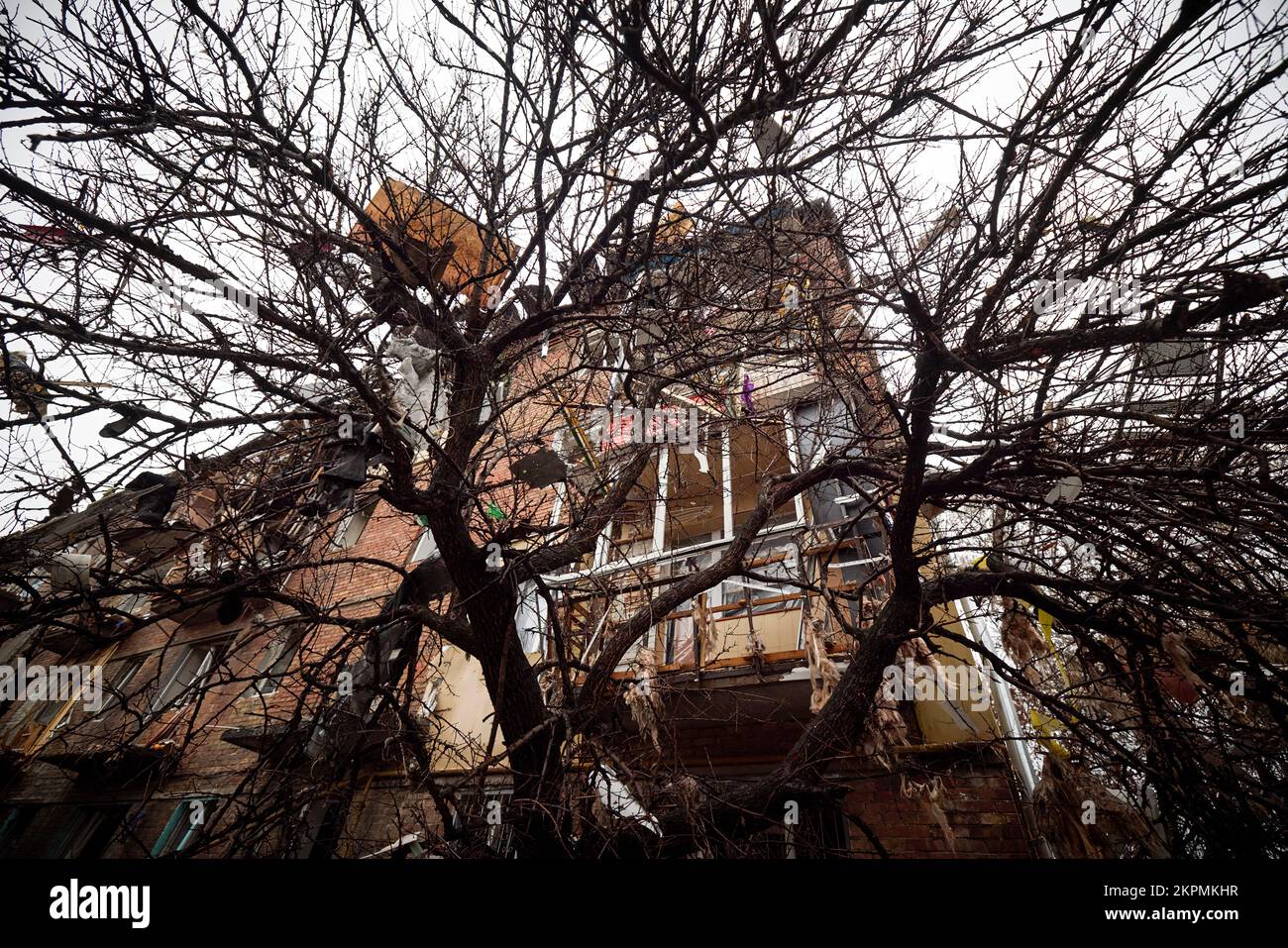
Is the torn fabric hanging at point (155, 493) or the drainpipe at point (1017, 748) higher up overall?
the torn fabric hanging at point (155, 493)

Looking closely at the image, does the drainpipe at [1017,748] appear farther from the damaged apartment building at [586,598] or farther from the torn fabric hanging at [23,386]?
the torn fabric hanging at [23,386]

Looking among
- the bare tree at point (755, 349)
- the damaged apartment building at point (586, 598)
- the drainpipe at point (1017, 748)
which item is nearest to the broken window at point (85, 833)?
the damaged apartment building at point (586, 598)

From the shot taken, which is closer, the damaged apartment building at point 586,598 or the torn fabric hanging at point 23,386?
the torn fabric hanging at point 23,386

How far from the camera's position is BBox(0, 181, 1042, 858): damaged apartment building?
306cm

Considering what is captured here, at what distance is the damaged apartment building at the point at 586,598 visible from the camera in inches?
120

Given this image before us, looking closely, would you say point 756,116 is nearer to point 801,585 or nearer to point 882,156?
point 882,156

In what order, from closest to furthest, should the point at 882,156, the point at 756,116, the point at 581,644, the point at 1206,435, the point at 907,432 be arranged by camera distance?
1. the point at 1206,435
2. the point at 907,432
3. the point at 756,116
4. the point at 882,156
5. the point at 581,644

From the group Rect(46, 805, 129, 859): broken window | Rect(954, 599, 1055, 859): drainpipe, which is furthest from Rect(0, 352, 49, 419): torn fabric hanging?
Rect(46, 805, 129, 859): broken window

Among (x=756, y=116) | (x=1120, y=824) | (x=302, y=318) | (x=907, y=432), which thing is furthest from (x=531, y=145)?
(x=1120, y=824)

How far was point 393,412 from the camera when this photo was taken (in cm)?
362

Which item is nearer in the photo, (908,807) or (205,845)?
(205,845)

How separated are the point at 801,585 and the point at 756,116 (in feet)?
9.47

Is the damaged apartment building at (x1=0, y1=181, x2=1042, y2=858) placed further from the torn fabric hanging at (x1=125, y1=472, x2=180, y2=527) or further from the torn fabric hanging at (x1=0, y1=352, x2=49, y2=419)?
the torn fabric hanging at (x1=0, y1=352, x2=49, y2=419)

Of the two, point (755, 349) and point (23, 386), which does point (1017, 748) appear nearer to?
point (755, 349)
